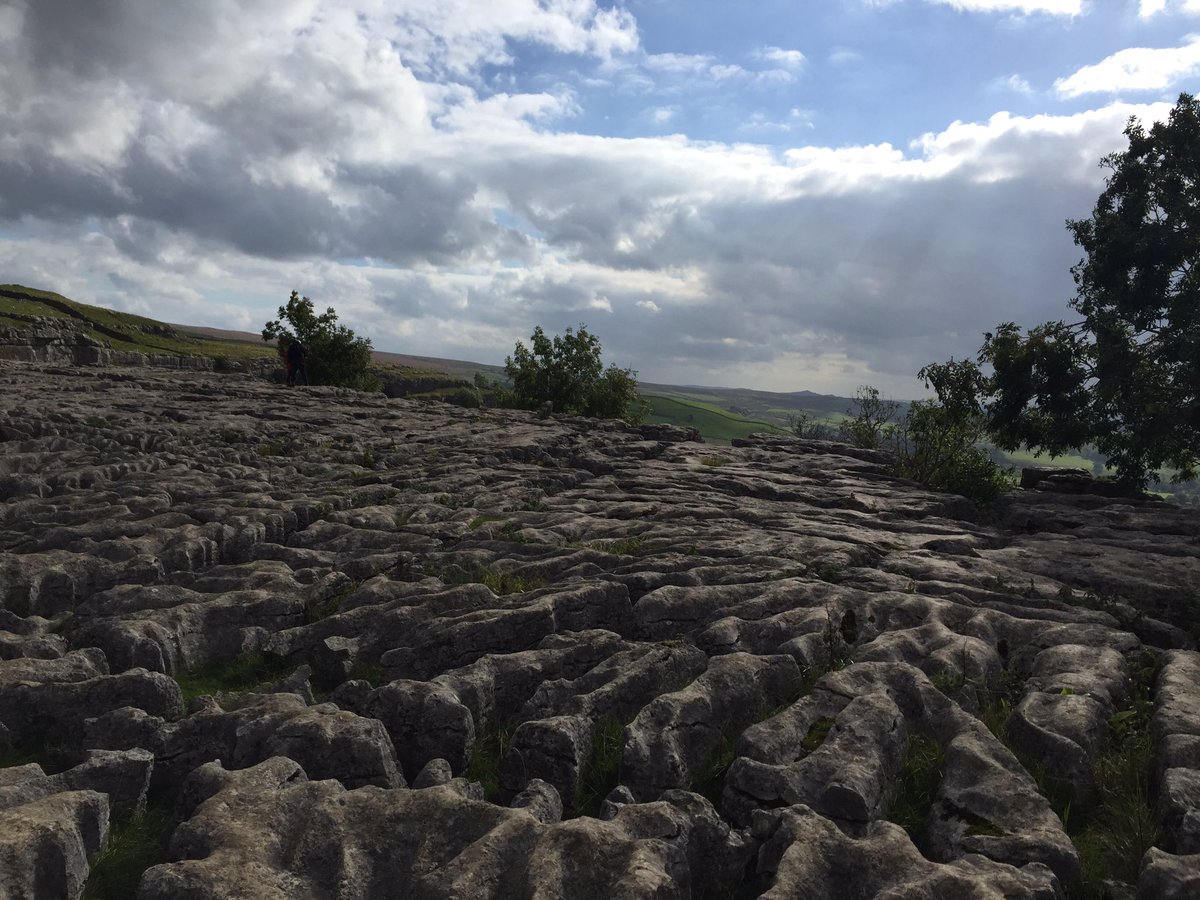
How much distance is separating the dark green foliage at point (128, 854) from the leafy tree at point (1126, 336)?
3894 cm

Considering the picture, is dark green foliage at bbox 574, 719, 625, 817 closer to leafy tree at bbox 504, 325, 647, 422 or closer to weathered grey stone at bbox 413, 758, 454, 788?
weathered grey stone at bbox 413, 758, 454, 788

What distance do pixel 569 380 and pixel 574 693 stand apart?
81405 millimetres

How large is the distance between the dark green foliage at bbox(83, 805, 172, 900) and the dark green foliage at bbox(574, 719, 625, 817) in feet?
15.8

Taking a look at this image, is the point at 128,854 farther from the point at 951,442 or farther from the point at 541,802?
the point at 951,442

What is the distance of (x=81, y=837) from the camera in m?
8.53

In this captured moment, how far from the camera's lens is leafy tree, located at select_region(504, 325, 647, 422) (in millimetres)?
92875

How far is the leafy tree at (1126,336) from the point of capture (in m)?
37.6

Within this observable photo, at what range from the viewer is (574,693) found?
1259cm

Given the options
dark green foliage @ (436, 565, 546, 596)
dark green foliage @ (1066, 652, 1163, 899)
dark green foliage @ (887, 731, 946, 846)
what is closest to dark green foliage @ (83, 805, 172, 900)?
dark green foliage @ (436, 565, 546, 596)

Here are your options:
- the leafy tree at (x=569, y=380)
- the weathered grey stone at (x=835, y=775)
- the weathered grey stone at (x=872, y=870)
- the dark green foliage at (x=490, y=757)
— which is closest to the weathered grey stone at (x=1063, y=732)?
the weathered grey stone at (x=835, y=775)

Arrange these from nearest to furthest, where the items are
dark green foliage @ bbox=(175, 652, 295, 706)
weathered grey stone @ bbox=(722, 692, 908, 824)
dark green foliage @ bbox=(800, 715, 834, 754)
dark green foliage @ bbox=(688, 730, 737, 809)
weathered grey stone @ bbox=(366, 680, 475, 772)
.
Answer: weathered grey stone @ bbox=(722, 692, 908, 824)
dark green foliage @ bbox=(688, 730, 737, 809)
dark green foliage @ bbox=(800, 715, 834, 754)
weathered grey stone @ bbox=(366, 680, 475, 772)
dark green foliage @ bbox=(175, 652, 295, 706)

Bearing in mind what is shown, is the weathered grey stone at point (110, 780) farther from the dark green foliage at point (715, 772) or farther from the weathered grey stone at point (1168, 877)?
the weathered grey stone at point (1168, 877)

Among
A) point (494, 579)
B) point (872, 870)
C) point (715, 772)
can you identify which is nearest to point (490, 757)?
point (715, 772)

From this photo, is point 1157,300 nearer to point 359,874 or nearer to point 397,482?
point 397,482
